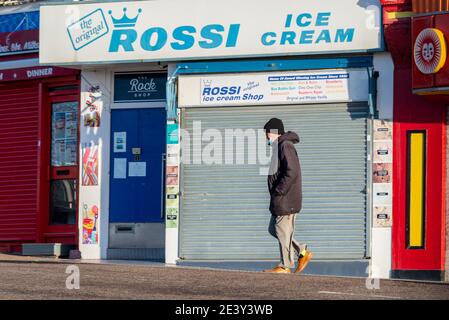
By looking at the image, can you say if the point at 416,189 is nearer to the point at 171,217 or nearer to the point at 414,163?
the point at 414,163

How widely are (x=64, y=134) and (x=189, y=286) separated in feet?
29.3

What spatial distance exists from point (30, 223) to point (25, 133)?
1.61 meters

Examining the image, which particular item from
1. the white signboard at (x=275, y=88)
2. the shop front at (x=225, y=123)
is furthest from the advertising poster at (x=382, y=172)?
the white signboard at (x=275, y=88)

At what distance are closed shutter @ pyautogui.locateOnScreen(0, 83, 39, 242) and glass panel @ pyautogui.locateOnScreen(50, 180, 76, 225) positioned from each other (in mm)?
319

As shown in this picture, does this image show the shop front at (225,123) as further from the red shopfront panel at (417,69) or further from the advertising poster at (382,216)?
the red shopfront panel at (417,69)

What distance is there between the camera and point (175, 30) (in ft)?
67.4

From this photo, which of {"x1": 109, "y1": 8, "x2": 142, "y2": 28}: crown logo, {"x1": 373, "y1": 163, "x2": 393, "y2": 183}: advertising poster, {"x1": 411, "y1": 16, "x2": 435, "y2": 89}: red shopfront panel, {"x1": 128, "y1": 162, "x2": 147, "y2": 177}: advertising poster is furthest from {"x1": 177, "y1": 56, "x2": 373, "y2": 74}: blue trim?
{"x1": 128, "y1": 162, "x2": 147, "y2": 177}: advertising poster

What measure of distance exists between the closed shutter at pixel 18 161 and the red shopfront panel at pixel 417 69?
7.44 m

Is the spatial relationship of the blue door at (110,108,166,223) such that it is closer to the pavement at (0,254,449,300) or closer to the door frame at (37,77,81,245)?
the door frame at (37,77,81,245)

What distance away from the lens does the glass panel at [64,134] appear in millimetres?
22594

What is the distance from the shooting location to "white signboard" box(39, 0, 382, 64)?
19.6m

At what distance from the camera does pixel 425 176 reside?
63.0 feet
